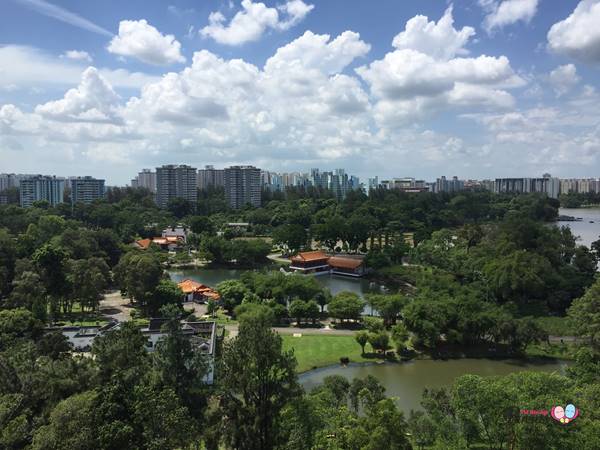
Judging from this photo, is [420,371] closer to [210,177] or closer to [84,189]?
[84,189]

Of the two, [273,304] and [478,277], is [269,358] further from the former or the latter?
[478,277]

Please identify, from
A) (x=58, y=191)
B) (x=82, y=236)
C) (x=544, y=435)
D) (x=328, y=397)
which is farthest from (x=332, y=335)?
(x=58, y=191)

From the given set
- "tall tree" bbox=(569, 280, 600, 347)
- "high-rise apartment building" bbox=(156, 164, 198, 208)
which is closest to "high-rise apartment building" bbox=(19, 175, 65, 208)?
"high-rise apartment building" bbox=(156, 164, 198, 208)

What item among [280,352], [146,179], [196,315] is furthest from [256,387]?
[146,179]

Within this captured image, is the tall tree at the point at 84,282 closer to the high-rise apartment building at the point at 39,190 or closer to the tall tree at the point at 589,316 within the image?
the tall tree at the point at 589,316

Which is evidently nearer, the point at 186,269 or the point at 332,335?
the point at 332,335

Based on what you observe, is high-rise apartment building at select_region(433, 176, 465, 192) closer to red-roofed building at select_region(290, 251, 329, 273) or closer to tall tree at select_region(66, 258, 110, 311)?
red-roofed building at select_region(290, 251, 329, 273)
